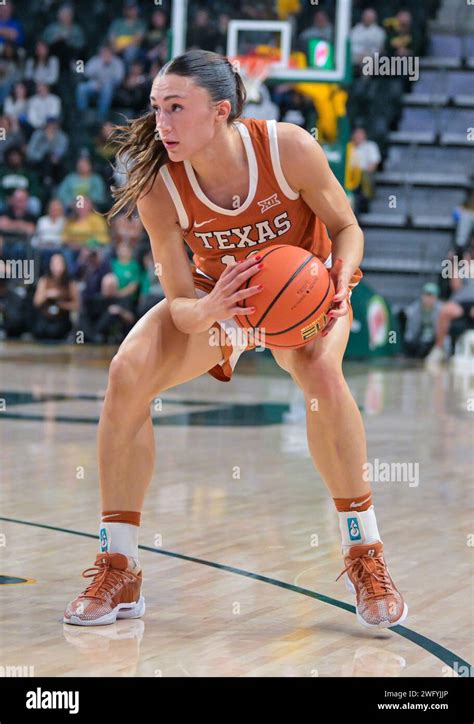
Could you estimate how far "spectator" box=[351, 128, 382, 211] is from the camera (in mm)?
15094

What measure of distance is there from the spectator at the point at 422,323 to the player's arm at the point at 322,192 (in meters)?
9.81

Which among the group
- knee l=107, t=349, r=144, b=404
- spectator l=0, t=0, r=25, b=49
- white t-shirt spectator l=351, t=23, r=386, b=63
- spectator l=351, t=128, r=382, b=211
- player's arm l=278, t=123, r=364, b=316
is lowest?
knee l=107, t=349, r=144, b=404

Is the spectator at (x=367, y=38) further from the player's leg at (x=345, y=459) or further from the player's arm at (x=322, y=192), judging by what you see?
the player's leg at (x=345, y=459)

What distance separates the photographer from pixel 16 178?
16.1m

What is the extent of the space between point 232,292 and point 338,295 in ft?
1.14

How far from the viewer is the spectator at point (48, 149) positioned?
642 inches

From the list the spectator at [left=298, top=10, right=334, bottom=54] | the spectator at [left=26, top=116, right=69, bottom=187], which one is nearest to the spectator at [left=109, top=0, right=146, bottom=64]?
the spectator at [left=26, top=116, right=69, bottom=187]

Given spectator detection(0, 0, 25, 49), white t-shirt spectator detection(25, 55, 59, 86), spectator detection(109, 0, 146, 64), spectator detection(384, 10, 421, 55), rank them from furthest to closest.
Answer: spectator detection(0, 0, 25, 49), white t-shirt spectator detection(25, 55, 59, 86), spectator detection(109, 0, 146, 64), spectator detection(384, 10, 421, 55)

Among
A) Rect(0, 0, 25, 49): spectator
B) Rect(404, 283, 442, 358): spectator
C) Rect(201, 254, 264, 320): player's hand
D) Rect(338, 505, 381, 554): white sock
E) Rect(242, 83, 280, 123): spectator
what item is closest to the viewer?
Rect(201, 254, 264, 320): player's hand

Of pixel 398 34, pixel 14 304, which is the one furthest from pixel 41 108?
pixel 398 34

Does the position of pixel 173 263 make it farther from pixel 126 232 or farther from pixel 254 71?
pixel 126 232

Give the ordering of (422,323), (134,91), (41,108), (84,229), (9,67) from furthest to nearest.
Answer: (9,67) → (41,108) → (134,91) → (84,229) → (422,323)

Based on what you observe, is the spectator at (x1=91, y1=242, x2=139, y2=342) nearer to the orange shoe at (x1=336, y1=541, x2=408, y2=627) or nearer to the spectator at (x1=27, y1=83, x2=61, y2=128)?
the spectator at (x1=27, y1=83, x2=61, y2=128)

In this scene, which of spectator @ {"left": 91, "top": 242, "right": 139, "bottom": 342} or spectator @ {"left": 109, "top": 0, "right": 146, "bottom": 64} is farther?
spectator @ {"left": 109, "top": 0, "right": 146, "bottom": 64}
